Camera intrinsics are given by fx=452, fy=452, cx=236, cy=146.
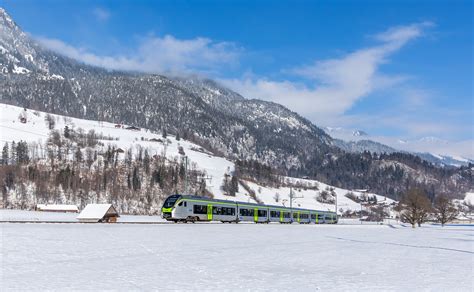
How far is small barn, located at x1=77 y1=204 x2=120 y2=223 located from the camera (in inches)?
2181

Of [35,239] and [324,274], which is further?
[35,239]

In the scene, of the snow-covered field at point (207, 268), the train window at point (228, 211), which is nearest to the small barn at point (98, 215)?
the train window at point (228, 211)

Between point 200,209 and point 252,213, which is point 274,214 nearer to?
point 252,213

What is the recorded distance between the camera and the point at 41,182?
184 m

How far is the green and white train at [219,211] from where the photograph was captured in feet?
190

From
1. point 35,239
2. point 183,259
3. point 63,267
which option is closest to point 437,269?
point 183,259

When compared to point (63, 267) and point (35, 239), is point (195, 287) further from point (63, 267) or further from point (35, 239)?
point (35, 239)

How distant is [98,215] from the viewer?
55875 millimetres

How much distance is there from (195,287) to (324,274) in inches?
204

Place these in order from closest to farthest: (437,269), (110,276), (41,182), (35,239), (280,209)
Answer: (110,276) → (437,269) → (35,239) → (280,209) → (41,182)

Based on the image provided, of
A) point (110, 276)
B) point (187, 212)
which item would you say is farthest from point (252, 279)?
point (187, 212)

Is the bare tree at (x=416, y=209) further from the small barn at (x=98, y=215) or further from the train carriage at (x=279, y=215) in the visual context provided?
the small barn at (x=98, y=215)

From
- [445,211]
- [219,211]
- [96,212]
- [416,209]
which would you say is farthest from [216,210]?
[445,211]

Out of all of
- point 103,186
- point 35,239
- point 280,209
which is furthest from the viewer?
point 103,186
